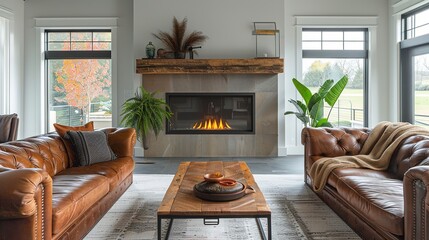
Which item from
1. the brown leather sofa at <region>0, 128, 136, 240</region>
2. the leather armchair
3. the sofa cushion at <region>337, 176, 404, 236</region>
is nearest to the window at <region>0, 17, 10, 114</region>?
the leather armchair

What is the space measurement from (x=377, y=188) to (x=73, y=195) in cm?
212

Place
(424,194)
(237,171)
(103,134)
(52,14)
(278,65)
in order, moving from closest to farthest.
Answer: (424,194) → (237,171) → (103,134) → (278,65) → (52,14)

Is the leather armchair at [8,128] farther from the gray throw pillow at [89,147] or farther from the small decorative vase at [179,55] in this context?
the small decorative vase at [179,55]

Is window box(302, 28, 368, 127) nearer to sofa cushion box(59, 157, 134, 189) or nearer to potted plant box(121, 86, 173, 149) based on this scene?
potted plant box(121, 86, 173, 149)

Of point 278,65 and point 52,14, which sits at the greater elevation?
point 52,14

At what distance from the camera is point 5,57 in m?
6.22

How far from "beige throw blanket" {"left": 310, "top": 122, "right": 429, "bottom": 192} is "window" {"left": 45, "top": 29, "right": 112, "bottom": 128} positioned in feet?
15.1

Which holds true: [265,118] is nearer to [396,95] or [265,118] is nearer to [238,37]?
[238,37]

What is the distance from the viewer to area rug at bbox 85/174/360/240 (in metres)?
2.64

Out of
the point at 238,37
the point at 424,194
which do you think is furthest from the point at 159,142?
the point at 424,194

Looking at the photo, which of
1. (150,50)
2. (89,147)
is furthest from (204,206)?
(150,50)

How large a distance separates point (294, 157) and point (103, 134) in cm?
369

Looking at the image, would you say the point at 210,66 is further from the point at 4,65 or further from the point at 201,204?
the point at 201,204

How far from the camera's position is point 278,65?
607 centimetres
